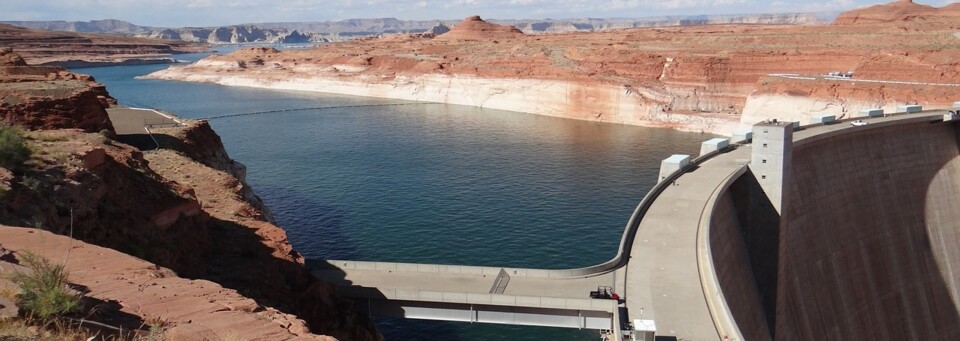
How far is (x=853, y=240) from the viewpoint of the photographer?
3269 centimetres

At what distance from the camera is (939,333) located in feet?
110

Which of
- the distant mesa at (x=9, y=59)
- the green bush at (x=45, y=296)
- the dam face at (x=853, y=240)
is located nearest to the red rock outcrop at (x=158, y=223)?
the green bush at (x=45, y=296)

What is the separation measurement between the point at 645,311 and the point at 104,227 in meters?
14.9

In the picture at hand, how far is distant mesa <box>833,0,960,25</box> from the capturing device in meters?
112

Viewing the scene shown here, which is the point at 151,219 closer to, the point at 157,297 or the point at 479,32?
the point at 157,297

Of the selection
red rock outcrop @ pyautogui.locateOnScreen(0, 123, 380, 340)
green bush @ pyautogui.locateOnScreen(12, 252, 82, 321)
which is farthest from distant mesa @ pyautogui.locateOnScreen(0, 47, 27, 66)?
green bush @ pyautogui.locateOnScreen(12, 252, 82, 321)

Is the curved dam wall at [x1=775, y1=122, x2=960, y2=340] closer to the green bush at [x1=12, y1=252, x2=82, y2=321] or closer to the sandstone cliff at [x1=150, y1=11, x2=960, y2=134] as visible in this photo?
the sandstone cliff at [x1=150, y1=11, x2=960, y2=134]

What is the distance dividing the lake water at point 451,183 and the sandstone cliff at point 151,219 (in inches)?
222

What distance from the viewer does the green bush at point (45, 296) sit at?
28.6 feet

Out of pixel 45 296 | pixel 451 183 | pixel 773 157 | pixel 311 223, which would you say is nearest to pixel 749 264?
pixel 773 157

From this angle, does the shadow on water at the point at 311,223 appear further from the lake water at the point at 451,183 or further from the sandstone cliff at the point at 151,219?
the sandstone cliff at the point at 151,219

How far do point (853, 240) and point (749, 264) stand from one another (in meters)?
7.12

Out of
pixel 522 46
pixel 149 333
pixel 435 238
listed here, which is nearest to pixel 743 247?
pixel 435 238

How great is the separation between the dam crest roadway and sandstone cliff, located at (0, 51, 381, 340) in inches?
103
